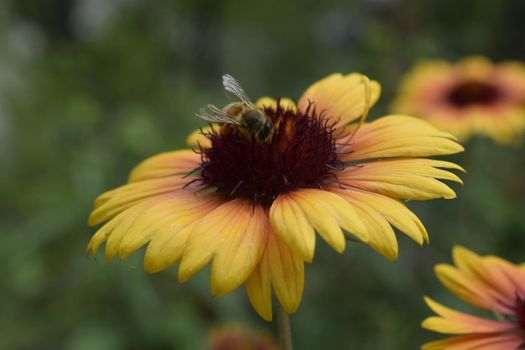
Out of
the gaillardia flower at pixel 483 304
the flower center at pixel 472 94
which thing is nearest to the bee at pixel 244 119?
the gaillardia flower at pixel 483 304

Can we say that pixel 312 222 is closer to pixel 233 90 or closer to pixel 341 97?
pixel 233 90

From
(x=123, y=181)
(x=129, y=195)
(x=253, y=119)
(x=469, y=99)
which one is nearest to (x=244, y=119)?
(x=253, y=119)

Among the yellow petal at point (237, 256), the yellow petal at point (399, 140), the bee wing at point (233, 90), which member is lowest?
the yellow petal at point (237, 256)

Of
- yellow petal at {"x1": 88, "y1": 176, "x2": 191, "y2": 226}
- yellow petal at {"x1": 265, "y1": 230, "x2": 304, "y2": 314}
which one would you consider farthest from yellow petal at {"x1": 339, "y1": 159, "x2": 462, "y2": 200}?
yellow petal at {"x1": 88, "y1": 176, "x2": 191, "y2": 226}

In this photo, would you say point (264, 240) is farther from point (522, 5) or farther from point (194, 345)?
point (522, 5)

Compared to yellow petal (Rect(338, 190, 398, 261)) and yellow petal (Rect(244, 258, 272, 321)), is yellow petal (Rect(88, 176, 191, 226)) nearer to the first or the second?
yellow petal (Rect(244, 258, 272, 321))

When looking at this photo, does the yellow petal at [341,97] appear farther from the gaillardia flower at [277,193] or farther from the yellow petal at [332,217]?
the yellow petal at [332,217]
